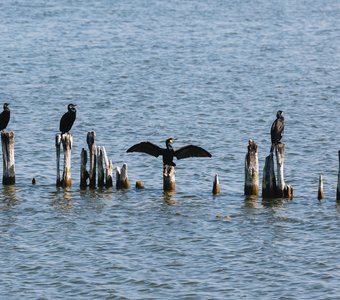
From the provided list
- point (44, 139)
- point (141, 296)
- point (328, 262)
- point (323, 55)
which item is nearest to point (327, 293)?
point (328, 262)

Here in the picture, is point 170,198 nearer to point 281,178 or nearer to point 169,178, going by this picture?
point 169,178

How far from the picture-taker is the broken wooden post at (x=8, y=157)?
96.0ft

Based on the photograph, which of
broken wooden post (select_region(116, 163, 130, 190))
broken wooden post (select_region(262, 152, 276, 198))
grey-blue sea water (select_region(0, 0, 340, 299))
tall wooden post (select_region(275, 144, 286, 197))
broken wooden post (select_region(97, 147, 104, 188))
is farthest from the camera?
broken wooden post (select_region(116, 163, 130, 190))

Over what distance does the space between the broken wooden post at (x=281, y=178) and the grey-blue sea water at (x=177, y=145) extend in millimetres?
277

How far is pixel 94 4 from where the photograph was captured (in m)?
82.1

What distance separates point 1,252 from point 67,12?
5257 cm

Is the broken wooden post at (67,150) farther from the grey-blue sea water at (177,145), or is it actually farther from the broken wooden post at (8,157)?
the broken wooden post at (8,157)

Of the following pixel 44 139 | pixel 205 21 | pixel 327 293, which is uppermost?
pixel 205 21

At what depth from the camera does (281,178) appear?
28562 millimetres

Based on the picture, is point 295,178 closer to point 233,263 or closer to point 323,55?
point 233,263

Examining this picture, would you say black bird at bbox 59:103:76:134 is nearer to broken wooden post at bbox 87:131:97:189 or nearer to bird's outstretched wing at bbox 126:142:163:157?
broken wooden post at bbox 87:131:97:189

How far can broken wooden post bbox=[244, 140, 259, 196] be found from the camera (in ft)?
92.7

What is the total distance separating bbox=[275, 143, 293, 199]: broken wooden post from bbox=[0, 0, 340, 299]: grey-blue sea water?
277 mm

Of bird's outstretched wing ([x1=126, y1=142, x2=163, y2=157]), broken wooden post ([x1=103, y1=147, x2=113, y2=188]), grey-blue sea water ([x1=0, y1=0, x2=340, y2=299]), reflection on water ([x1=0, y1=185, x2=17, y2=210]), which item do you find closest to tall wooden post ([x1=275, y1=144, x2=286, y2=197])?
grey-blue sea water ([x1=0, y1=0, x2=340, y2=299])
